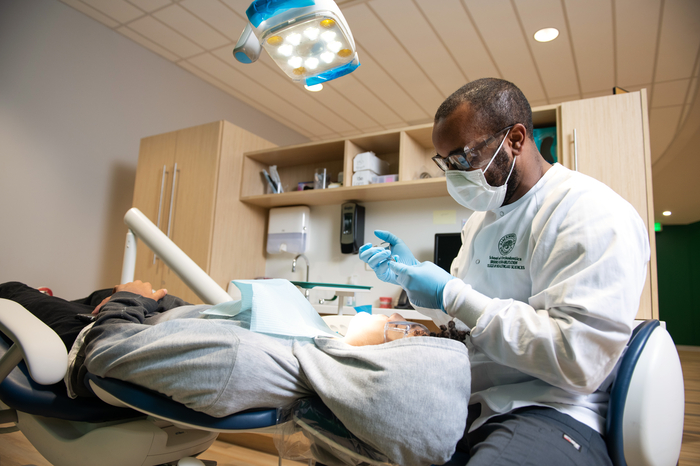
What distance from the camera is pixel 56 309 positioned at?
1271 millimetres

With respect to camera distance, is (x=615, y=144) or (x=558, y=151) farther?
(x=558, y=151)

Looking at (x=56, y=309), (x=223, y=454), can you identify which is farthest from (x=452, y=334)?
(x=223, y=454)

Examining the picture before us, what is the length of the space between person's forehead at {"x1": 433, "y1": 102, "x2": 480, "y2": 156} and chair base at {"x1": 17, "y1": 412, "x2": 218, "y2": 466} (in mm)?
918

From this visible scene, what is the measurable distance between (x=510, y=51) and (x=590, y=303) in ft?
10.4

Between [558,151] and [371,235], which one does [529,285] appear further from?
[371,235]

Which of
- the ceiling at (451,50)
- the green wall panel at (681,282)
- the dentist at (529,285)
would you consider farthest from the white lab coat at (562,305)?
the green wall panel at (681,282)

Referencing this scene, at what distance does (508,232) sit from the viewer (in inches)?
41.4

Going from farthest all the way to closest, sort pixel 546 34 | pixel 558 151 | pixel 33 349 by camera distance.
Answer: pixel 546 34
pixel 558 151
pixel 33 349

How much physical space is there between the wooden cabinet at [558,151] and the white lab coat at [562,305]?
120 cm

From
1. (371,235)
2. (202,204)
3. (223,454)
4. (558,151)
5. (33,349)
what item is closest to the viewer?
(33,349)

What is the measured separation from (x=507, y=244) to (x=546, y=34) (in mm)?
2767

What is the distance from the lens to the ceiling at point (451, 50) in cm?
291

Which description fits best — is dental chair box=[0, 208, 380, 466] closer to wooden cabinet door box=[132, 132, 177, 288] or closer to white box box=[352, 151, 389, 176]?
white box box=[352, 151, 389, 176]

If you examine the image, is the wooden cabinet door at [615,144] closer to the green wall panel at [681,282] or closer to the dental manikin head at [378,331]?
the dental manikin head at [378,331]
